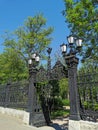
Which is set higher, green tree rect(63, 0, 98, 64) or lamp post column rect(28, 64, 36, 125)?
green tree rect(63, 0, 98, 64)

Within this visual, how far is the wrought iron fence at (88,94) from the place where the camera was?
711 cm

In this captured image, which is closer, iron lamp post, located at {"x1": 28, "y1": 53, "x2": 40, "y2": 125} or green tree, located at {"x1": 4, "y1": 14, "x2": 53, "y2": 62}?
iron lamp post, located at {"x1": 28, "y1": 53, "x2": 40, "y2": 125}

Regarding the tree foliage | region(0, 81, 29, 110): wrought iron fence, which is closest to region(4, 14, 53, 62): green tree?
the tree foliage

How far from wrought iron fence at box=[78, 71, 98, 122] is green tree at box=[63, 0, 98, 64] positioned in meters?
4.90

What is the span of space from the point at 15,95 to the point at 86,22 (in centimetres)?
670

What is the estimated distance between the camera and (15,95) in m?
12.3

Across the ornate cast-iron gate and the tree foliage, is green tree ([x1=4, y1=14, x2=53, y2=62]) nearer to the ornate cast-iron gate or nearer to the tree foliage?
the tree foliage

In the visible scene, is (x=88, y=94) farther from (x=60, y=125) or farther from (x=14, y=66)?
(x=14, y=66)

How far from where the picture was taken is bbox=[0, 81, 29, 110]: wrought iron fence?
1123 cm

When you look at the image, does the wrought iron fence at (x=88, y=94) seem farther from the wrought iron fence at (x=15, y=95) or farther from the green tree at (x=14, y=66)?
the green tree at (x=14, y=66)

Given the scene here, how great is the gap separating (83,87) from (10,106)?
6730 millimetres

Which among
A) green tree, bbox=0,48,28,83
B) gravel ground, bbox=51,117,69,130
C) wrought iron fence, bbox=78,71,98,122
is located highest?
green tree, bbox=0,48,28,83

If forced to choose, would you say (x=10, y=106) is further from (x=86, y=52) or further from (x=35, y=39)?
(x=35, y=39)

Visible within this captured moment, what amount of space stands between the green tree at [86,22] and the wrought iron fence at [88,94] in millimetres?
4904
